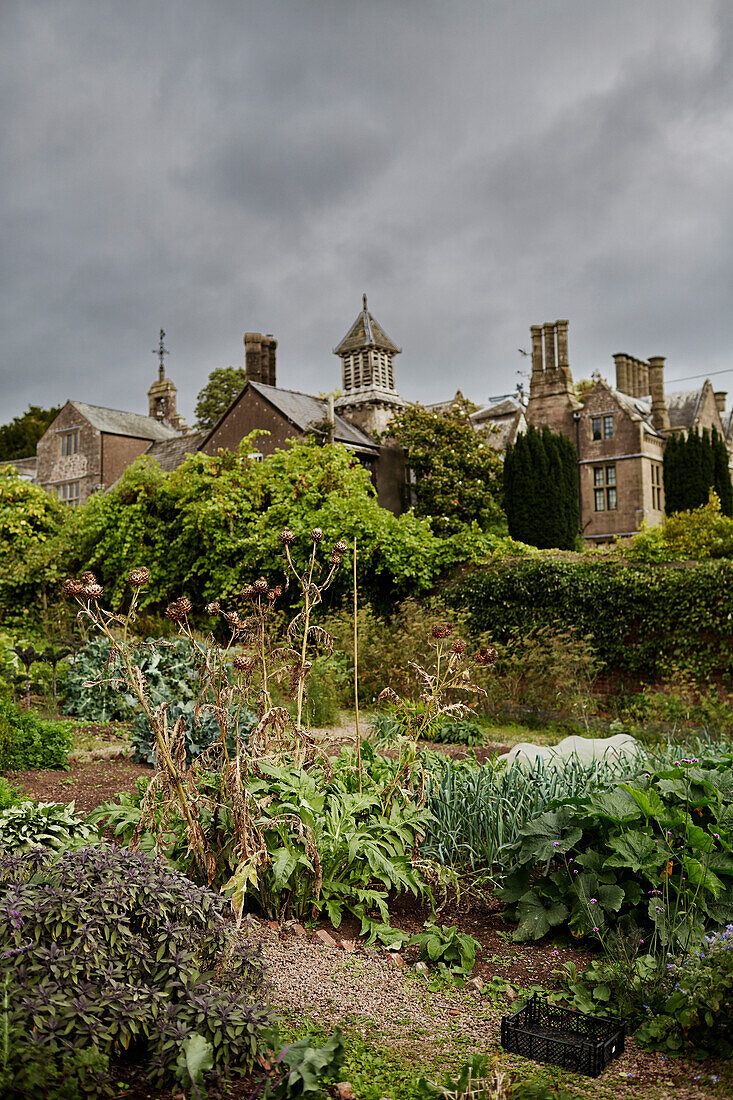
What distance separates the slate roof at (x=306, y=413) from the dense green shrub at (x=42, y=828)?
64.4 feet

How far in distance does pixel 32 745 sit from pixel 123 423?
3045 cm

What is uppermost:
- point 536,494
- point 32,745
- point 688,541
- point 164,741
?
point 536,494

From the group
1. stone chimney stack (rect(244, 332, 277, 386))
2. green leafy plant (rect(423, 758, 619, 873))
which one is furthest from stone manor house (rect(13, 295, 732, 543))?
green leafy plant (rect(423, 758, 619, 873))

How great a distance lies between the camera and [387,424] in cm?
2544

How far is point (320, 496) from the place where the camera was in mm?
14125

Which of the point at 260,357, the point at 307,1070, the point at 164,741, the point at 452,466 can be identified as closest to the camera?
the point at 307,1070

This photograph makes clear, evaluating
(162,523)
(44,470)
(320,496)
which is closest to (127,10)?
(320,496)

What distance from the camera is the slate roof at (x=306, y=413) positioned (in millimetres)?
23922

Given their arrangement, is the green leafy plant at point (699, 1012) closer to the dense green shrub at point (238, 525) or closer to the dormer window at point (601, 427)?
the dense green shrub at point (238, 525)

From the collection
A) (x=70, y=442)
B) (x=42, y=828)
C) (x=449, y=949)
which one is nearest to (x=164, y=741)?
(x=42, y=828)

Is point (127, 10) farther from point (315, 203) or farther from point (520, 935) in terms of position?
point (520, 935)

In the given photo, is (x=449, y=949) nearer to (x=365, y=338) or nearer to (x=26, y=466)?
(x=365, y=338)

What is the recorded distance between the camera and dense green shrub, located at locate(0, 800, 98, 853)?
3521 mm

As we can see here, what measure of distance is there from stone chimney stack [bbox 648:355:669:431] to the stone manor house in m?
0.04
